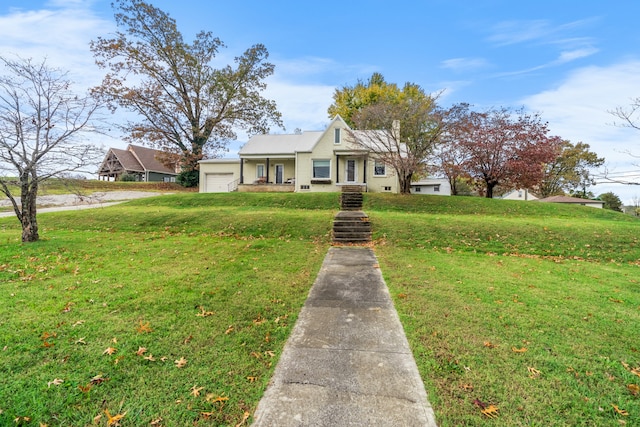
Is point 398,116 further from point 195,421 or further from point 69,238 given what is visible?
point 195,421

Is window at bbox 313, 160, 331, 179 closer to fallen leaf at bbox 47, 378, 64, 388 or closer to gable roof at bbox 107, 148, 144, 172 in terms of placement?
fallen leaf at bbox 47, 378, 64, 388

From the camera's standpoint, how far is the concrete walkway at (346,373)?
7.20 feet

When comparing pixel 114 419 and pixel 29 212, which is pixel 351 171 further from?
pixel 114 419

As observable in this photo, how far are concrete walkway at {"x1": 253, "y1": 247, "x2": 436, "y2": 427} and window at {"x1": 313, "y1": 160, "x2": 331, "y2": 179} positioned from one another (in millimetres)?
17737

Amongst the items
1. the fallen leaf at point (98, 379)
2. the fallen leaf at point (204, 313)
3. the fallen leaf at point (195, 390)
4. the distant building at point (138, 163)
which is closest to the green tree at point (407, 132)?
the fallen leaf at point (204, 313)

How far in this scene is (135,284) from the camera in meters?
5.11

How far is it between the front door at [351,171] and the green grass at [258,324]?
43.7ft

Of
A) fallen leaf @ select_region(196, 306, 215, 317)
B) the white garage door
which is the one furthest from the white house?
fallen leaf @ select_region(196, 306, 215, 317)

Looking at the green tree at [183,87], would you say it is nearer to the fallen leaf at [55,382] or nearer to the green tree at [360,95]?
the green tree at [360,95]

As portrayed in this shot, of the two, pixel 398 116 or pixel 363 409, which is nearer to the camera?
pixel 363 409

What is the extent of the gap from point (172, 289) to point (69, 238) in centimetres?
711

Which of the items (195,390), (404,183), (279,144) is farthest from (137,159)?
(195,390)

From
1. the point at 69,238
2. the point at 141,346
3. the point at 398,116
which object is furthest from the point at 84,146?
the point at 398,116

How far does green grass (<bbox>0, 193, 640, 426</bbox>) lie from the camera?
236 centimetres
